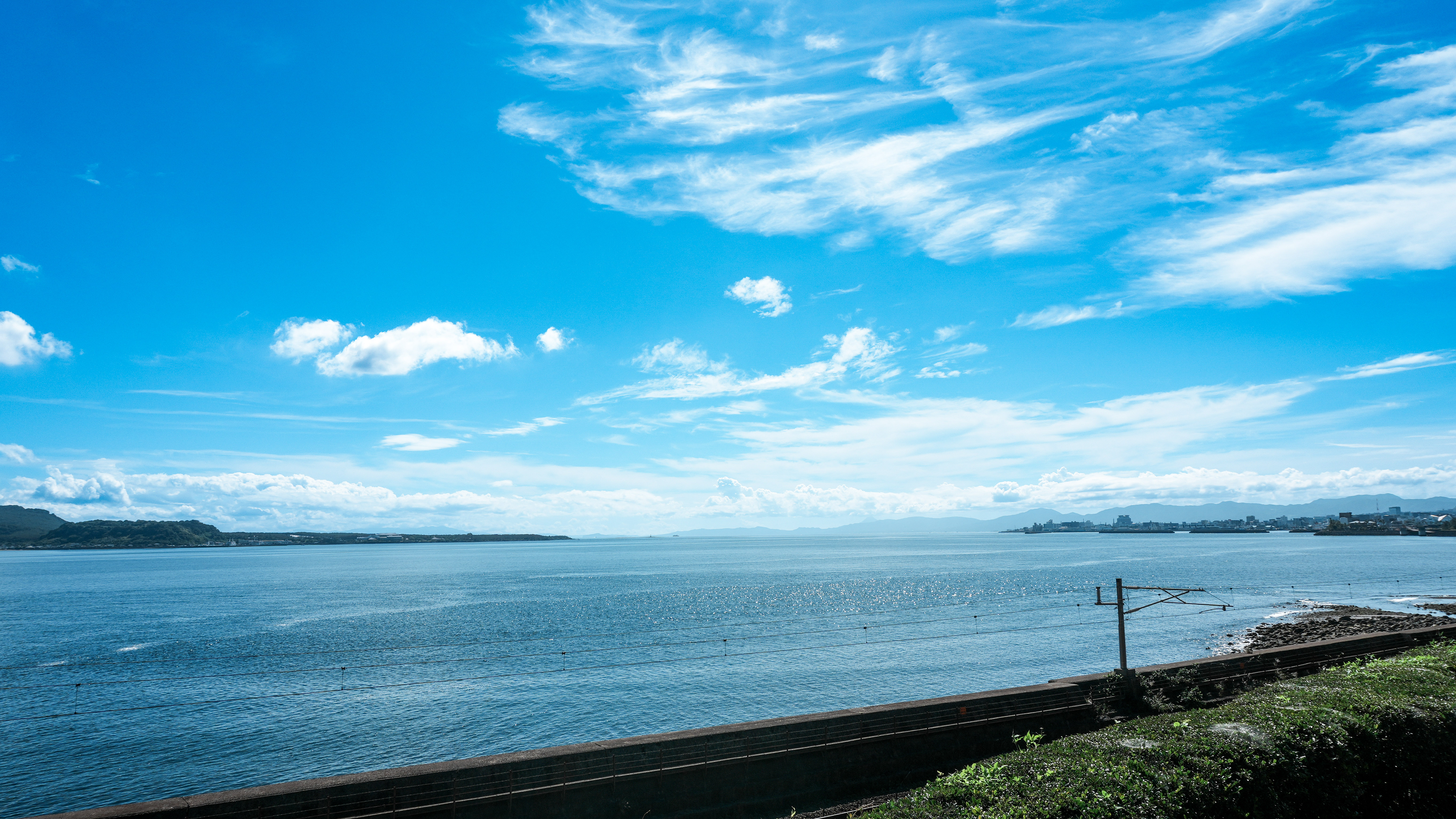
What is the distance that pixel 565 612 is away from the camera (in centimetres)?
7569

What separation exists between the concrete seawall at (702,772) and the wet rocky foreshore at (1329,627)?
39382 millimetres

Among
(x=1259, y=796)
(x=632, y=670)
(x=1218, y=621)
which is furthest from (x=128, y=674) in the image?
(x=1218, y=621)

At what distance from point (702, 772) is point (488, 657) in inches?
1528

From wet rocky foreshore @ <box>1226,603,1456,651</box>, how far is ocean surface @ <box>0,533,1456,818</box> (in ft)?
9.67

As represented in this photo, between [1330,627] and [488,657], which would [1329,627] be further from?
[488,657]

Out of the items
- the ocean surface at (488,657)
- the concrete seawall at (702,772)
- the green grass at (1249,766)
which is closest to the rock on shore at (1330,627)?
the ocean surface at (488,657)

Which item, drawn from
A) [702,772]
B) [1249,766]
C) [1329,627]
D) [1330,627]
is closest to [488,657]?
[702,772]

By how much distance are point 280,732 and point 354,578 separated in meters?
114

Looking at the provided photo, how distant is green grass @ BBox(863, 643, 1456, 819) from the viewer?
9.31 m

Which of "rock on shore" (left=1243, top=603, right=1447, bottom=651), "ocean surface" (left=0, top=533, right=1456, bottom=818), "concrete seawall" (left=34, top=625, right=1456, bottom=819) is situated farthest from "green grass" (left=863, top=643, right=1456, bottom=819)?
"rock on shore" (left=1243, top=603, right=1447, bottom=651)

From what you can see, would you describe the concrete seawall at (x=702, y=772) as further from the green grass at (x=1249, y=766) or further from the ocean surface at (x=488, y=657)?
the ocean surface at (x=488, y=657)

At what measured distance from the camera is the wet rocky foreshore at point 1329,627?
51.4 metres

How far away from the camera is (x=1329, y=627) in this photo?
55.6 m

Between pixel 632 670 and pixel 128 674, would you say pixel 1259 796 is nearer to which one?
pixel 632 670
